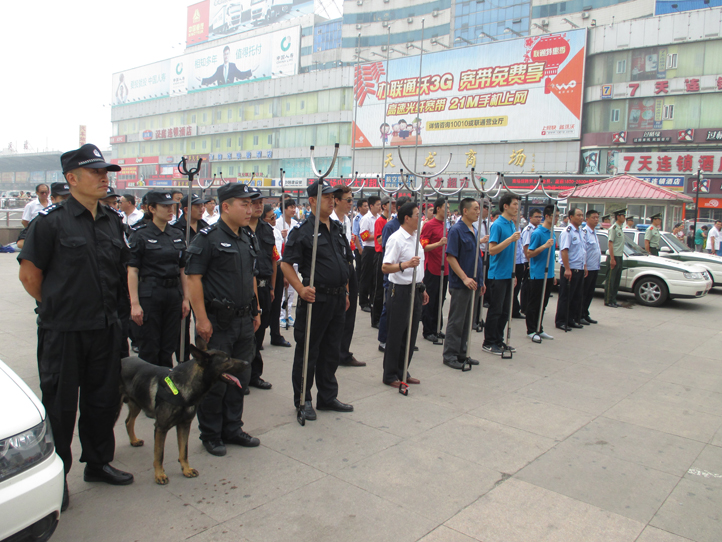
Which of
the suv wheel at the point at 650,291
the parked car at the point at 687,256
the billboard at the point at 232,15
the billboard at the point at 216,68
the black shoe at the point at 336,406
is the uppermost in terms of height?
the billboard at the point at 232,15

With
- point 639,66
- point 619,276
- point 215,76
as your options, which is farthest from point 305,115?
point 619,276

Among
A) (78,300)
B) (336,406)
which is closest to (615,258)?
(336,406)

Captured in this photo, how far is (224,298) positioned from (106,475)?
136 centimetres

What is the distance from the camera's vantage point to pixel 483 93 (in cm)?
4131

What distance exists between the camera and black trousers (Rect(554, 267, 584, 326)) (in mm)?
9211

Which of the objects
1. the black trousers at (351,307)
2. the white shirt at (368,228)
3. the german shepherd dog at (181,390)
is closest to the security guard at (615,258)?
the white shirt at (368,228)

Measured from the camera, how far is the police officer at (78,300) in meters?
3.17

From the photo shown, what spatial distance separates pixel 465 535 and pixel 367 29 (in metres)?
62.3

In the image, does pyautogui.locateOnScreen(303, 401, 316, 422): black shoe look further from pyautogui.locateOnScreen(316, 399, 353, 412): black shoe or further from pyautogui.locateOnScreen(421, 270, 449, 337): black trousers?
pyautogui.locateOnScreen(421, 270, 449, 337): black trousers

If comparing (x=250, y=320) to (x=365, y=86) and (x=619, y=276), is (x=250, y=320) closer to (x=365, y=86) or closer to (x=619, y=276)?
(x=619, y=276)

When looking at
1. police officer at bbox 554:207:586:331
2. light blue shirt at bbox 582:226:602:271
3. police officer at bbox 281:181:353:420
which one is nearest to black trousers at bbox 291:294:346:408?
police officer at bbox 281:181:353:420

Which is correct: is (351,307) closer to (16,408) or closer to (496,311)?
(496,311)

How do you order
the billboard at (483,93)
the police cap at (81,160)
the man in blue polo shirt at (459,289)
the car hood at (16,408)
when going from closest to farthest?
the car hood at (16,408), the police cap at (81,160), the man in blue polo shirt at (459,289), the billboard at (483,93)

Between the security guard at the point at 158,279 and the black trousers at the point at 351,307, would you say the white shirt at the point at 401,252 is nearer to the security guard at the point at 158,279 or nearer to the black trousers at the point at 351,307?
the black trousers at the point at 351,307
